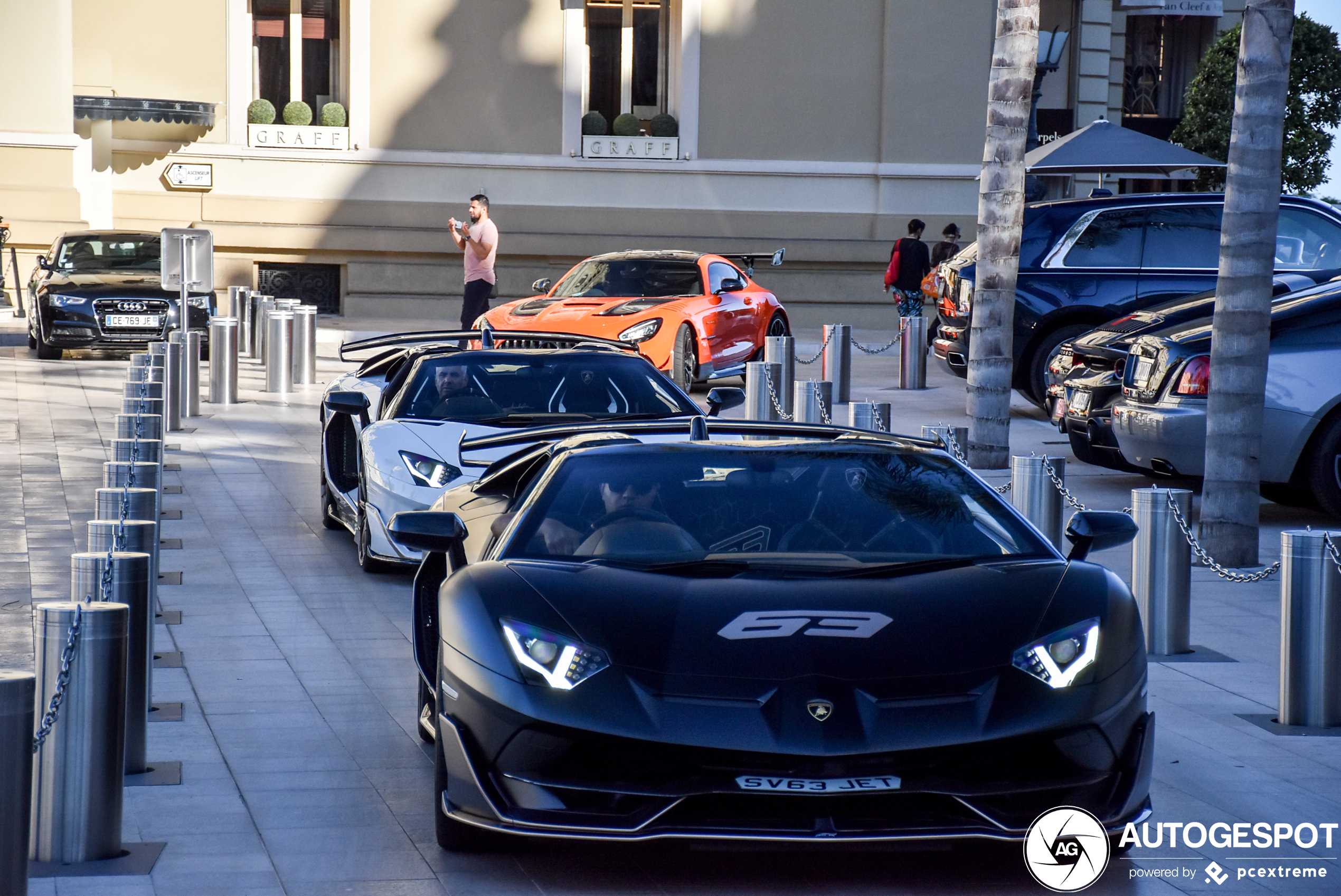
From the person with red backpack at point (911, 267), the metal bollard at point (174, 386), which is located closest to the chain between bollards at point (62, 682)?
the metal bollard at point (174, 386)

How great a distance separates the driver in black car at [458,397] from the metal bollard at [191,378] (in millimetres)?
6811

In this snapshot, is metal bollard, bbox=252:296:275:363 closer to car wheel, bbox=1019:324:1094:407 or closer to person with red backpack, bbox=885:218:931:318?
person with red backpack, bbox=885:218:931:318

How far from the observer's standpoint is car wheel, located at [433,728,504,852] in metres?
4.65

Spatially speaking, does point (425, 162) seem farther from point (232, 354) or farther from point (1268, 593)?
point (1268, 593)

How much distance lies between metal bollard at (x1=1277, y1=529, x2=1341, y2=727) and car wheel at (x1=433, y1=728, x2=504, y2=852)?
3.28 m

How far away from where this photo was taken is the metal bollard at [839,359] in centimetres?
1786

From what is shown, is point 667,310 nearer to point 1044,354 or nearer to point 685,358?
point 685,358

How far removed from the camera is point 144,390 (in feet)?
40.9

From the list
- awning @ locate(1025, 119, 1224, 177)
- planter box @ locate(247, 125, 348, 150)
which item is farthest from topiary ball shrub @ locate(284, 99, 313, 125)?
awning @ locate(1025, 119, 1224, 177)

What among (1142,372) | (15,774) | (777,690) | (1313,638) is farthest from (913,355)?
(15,774)

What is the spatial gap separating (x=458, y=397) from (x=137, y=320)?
12.7m

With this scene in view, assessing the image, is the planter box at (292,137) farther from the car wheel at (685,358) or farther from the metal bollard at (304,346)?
the car wheel at (685,358)

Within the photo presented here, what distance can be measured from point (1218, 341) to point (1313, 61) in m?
27.0

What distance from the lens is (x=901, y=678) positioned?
13.8 ft
